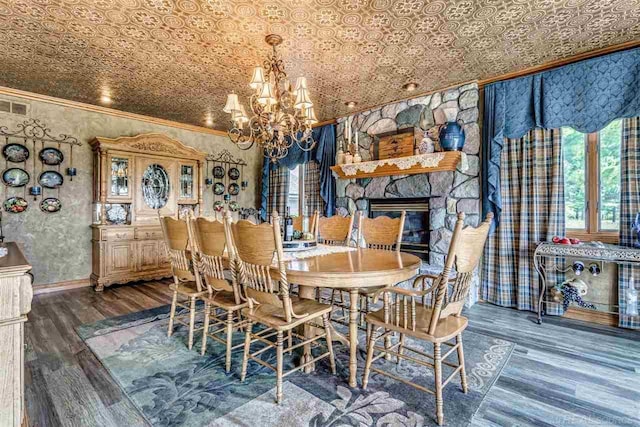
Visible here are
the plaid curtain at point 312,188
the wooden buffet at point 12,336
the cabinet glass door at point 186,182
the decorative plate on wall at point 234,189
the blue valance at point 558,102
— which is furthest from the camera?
the decorative plate on wall at point 234,189

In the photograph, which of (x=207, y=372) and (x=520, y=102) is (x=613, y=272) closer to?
(x=520, y=102)

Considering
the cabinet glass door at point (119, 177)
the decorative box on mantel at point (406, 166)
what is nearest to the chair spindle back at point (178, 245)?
the cabinet glass door at point (119, 177)

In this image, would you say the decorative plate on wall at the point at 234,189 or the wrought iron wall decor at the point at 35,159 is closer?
the wrought iron wall decor at the point at 35,159

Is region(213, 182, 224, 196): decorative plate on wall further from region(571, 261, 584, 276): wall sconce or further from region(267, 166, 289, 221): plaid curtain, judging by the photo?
region(571, 261, 584, 276): wall sconce

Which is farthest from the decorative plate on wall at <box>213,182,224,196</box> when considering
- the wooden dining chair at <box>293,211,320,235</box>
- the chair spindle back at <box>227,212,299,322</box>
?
the chair spindle back at <box>227,212,299,322</box>

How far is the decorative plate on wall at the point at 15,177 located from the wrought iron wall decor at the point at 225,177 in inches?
99.3

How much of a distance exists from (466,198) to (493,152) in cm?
59

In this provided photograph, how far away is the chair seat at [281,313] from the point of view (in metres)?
1.87

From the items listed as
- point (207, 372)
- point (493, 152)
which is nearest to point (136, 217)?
point (207, 372)

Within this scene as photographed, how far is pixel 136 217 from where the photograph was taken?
4750 millimetres

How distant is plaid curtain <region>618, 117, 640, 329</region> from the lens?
2867 millimetres

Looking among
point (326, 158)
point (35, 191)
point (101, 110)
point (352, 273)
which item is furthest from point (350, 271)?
point (101, 110)

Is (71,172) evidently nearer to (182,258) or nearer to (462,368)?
(182,258)

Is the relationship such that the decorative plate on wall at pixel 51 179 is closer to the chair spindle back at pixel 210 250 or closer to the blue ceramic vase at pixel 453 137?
the chair spindle back at pixel 210 250
